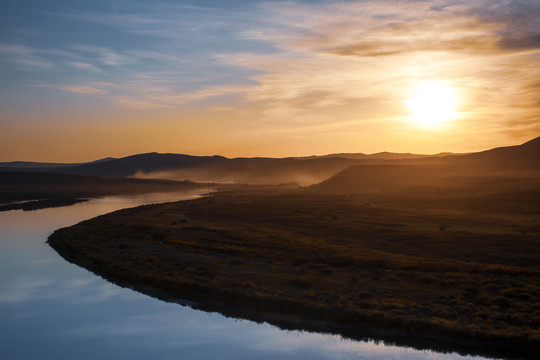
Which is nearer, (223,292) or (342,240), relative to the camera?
(223,292)

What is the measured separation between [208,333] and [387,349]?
671 cm

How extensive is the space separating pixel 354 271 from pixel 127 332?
43.7 feet

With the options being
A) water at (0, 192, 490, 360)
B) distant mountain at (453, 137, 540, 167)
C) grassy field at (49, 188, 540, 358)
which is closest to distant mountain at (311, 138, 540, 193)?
distant mountain at (453, 137, 540, 167)

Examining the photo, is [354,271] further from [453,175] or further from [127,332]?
[453,175]

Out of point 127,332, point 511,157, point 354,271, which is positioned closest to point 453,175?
point 511,157

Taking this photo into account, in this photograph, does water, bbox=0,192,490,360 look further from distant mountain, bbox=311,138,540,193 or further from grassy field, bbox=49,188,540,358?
distant mountain, bbox=311,138,540,193

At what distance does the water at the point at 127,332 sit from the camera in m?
16.3

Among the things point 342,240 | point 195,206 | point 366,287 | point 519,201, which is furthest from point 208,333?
point 519,201

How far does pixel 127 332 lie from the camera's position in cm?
1822

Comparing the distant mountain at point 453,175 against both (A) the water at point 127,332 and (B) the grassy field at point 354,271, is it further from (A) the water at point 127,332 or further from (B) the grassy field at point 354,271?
(A) the water at point 127,332

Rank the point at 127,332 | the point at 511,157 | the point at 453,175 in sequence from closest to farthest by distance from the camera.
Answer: the point at 127,332 < the point at 453,175 < the point at 511,157

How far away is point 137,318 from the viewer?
19656 mm

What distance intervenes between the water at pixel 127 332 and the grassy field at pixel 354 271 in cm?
100

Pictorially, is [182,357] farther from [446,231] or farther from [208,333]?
[446,231]
